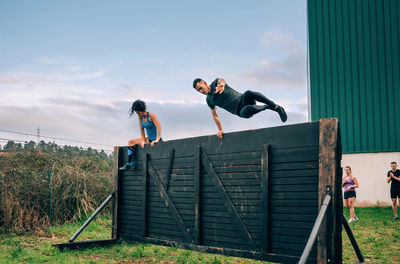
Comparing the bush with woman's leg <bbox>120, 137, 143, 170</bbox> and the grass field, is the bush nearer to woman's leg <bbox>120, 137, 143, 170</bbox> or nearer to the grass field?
the grass field

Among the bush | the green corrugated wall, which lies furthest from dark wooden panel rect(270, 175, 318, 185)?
the green corrugated wall

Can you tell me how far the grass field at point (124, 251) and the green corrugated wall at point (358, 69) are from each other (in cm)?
721

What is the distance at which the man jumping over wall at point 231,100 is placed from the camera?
21.1ft

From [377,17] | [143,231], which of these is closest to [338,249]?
[143,231]

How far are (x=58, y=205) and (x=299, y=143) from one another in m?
8.91

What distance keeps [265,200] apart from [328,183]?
100 cm

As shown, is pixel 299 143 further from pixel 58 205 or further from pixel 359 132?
pixel 359 132

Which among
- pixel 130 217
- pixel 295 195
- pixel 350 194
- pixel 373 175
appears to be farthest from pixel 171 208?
pixel 373 175

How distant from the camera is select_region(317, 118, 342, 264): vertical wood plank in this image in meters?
4.99

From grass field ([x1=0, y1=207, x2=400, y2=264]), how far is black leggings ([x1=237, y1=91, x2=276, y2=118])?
9.53 feet

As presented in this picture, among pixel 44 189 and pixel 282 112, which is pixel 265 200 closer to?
pixel 282 112

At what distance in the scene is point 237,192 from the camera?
6090mm

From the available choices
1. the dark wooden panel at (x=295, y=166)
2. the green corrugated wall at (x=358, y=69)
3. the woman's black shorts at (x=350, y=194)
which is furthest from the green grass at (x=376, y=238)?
the green corrugated wall at (x=358, y=69)

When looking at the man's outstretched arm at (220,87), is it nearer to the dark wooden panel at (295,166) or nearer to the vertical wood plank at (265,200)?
the vertical wood plank at (265,200)
